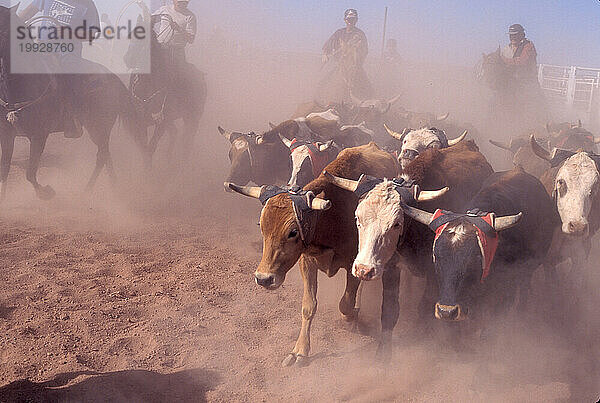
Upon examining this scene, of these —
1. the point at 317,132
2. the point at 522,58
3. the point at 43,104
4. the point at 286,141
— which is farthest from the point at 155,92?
the point at 522,58

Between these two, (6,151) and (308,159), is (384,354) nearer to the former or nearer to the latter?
(308,159)

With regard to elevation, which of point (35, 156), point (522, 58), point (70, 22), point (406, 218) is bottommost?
point (35, 156)

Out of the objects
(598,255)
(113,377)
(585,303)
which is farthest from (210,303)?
(598,255)

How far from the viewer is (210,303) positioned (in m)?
5.57

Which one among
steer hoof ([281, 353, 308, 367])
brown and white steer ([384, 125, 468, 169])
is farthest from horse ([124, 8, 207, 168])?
steer hoof ([281, 353, 308, 367])

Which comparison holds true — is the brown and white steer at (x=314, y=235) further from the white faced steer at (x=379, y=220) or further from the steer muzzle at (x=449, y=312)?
the steer muzzle at (x=449, y=312)

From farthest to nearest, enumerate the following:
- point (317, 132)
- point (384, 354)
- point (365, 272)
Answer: point (317, 132) → point (384, 354) → point (365, 272)

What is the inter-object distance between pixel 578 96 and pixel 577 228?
14.1 meters

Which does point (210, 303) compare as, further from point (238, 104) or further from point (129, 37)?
point (238, 104)

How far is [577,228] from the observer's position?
4723 millimetres

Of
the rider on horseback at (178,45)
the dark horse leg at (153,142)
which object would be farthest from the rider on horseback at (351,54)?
the dark horse leg at (153,142)

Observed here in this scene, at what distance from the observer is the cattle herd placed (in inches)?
148

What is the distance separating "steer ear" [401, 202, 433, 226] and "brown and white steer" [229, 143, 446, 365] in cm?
23

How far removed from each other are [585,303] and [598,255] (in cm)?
137
